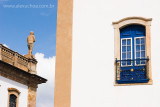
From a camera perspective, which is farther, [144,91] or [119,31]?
[119,31]

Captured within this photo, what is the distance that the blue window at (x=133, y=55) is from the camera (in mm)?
Answer: 9406

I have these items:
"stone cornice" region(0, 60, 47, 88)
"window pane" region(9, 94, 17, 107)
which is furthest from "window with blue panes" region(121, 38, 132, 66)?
"window pane" region(9, 94, 17, 107)

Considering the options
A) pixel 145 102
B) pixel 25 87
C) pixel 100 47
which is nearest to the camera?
pixel 145 102

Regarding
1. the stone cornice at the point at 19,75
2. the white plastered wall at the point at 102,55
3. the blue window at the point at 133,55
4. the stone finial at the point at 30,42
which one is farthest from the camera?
the stone finial at the point at 30,42

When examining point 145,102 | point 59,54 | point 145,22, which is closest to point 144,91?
point 145,102

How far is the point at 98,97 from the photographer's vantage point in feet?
31.2

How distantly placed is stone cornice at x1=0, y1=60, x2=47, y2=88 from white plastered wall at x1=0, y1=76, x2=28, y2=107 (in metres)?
0.28

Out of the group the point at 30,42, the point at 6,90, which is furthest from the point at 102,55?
the point at 30,42

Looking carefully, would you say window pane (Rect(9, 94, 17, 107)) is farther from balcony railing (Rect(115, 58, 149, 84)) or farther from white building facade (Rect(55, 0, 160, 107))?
balcony railing (Rect(115, 58, 149, 84))

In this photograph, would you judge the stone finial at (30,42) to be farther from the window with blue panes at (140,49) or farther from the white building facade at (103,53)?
the window with blue panes at (140,49)

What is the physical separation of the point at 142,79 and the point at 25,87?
19.9 metres

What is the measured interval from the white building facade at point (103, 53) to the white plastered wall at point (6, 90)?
16.3 meters

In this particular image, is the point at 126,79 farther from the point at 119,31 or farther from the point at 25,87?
the point at 25,87

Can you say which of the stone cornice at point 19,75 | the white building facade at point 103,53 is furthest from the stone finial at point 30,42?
the white building facade at point 103,53
